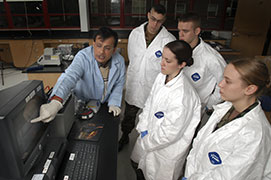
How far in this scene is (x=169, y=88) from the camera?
4.18ft

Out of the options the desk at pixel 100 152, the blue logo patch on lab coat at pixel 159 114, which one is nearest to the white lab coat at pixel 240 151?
the blue logo patch on lab coat at pixel 159 114

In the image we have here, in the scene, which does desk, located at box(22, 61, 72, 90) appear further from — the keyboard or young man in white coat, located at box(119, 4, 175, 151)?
the keyboard

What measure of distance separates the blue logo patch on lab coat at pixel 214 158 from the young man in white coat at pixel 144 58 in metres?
1.05

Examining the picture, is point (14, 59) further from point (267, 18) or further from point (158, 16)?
point (267, 18)

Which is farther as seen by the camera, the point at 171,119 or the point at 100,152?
the point at 171,119

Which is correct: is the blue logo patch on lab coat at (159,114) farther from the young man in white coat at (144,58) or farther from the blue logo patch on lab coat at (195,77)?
the young man in white coat at (144,58)

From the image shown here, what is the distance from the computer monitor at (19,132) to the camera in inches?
24.7

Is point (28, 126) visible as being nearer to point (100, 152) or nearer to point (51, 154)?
point (51, 154)

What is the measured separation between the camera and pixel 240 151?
82 cm

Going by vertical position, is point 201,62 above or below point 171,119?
above

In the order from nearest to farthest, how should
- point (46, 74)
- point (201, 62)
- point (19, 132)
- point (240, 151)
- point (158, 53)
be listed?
point (19, 132) → point (240, 151) → point (201, 62) → point (158, 53) → point (46, 74)

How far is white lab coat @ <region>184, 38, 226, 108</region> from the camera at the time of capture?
1510 millimetres

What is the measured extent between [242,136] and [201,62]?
0.83m

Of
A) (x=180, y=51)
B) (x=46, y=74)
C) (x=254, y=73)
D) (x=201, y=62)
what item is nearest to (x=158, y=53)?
(x=201, y=62)
